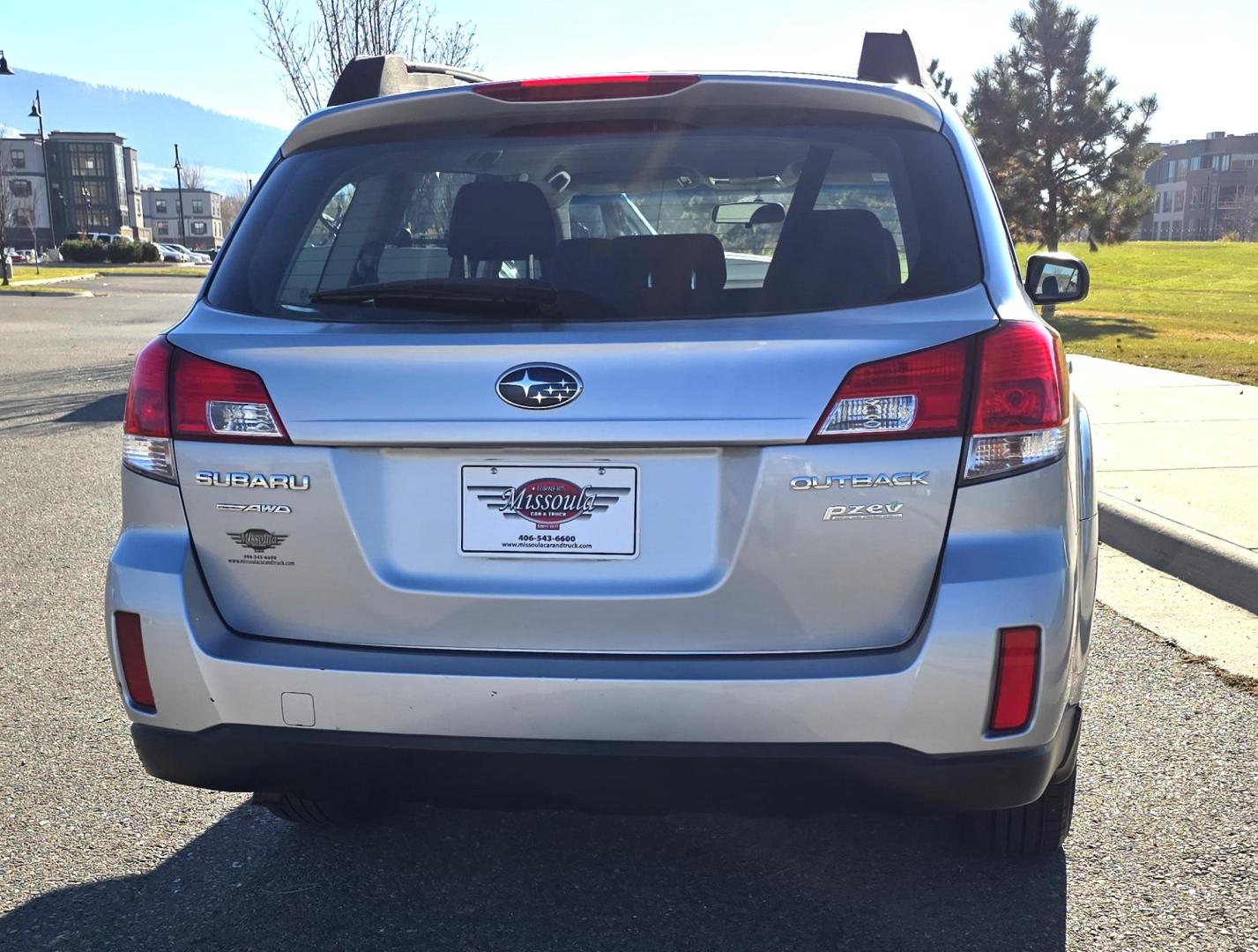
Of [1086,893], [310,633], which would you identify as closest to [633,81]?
[310,633]

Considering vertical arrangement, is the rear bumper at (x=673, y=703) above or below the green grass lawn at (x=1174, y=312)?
above

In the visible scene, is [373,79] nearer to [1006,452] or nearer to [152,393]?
[152,393]

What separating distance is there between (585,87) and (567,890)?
1788mm

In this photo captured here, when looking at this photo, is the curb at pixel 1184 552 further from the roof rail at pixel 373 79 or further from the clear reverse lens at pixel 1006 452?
the roof rail at pixel 373 79

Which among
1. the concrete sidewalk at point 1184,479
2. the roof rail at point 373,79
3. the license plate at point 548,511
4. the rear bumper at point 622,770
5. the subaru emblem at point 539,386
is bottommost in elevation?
the concrete sidewalk at point 1184,479

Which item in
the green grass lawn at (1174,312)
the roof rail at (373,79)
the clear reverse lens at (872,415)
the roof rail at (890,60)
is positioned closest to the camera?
the clear reverse lens at (872,415)

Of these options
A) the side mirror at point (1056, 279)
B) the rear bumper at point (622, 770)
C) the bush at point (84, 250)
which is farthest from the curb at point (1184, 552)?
the bush at point (84, 250)

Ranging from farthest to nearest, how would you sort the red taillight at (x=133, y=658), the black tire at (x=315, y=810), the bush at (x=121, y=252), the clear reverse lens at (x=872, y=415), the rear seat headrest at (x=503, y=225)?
the bush at (x=121, y=252) < the black tire at (x=315, y=810) < the rear seat headrest at (x=503, y=225) < the red taillight at (x=133, y=658) < the clear reverse lens at (x=872, y=415)

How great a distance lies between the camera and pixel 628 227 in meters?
3.14

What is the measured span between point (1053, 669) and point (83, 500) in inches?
263

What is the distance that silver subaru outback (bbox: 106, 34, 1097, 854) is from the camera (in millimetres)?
2367

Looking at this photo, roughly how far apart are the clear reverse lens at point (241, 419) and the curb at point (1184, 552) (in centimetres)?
439

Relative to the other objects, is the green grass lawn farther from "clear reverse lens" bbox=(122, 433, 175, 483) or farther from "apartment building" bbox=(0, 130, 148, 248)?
"apartment building" bbox=(0, 130, 148, 248)

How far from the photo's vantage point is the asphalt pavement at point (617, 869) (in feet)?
9.25
